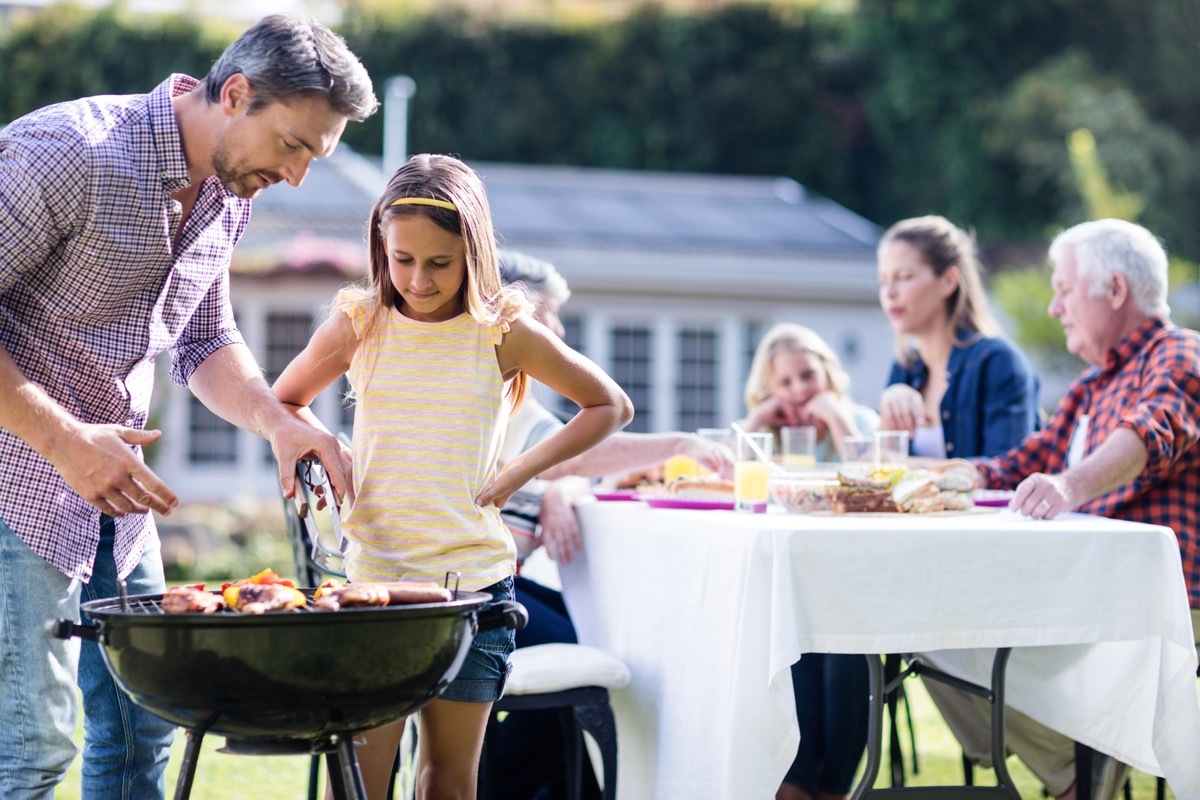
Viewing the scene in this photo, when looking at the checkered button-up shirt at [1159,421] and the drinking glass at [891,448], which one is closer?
the checkered button-up shirt at [1159,421]

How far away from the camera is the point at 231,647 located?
1933 millimetres

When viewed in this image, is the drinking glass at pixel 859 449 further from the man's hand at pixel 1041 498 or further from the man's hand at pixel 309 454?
the man's hand at pixel 309 454

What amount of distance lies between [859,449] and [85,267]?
80.9 inches

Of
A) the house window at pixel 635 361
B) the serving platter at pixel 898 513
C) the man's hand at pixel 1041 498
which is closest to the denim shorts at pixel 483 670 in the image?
the serving platter at pixel 898 513

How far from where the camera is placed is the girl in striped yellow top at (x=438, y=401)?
8.16ft

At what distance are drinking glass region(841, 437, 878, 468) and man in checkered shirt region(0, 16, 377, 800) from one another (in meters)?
1.63

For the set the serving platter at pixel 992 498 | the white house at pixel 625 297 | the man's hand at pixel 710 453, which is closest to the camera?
the serving platter at pixel 992 498

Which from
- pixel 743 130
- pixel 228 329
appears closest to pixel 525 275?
pixel 228 329

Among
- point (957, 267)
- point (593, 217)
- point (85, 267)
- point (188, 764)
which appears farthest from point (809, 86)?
point (188, 764)

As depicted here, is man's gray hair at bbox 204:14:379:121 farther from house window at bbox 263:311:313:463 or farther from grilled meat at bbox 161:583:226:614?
house window at bbox 263:311:313:463

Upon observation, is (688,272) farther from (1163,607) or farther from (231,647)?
(231,647)

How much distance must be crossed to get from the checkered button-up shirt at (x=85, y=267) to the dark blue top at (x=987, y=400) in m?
2.67

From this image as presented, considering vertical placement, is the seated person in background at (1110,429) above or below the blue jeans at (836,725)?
above

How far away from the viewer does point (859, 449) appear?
3615mm
